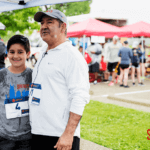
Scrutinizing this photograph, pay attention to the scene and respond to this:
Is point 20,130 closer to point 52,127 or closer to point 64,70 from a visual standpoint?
point 52,127

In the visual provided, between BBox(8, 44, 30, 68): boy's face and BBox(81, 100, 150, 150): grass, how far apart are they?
8.13ft

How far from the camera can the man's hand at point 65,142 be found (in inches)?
67.5

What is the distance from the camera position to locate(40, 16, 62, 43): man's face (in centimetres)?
191

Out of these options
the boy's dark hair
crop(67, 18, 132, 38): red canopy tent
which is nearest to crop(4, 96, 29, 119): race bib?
the boy's dark hair

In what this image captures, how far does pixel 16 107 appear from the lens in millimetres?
2062

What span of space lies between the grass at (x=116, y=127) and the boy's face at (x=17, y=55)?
248cm

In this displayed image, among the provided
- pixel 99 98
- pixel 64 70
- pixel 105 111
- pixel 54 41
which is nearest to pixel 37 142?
pixel 64 70

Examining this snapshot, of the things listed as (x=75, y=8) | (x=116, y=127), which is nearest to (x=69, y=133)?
(x=116, y=127)

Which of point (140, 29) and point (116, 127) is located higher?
point (140, 29)

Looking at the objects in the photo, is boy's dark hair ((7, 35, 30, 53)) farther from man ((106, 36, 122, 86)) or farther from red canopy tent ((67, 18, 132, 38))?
man ((106, 36, 122, 86))

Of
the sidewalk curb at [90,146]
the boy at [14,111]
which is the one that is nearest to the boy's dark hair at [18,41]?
the boy at [14,111]

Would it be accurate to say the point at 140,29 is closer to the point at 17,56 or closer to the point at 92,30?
→ the point at 92,30

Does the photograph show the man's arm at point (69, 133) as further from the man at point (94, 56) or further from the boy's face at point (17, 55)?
the man at point (94, 56)

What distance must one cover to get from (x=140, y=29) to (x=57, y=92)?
11.2 meters
